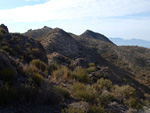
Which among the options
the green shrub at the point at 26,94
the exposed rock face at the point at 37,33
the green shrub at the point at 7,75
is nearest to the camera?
the green shrub at the point at 26,94

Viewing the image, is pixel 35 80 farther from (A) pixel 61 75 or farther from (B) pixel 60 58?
(B) pixel 60 58

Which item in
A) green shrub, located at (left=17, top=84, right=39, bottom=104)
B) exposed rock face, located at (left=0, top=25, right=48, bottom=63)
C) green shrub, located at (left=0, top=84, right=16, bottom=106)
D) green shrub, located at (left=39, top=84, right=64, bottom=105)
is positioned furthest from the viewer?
exposed rock face, located at (left=0, top=25, right=48, bottom=63)

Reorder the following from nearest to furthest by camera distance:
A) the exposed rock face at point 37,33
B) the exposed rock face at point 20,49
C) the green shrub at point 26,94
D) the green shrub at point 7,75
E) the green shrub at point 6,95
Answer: the green shrub at point 6,95
the green shrub at point 26,94
the green shrub at point 7,75
the exposed rock face at point 20,49
the exposed rock face at point 37,33

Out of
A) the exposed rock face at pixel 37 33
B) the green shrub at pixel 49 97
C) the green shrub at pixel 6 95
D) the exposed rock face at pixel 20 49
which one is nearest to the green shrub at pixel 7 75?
the green shrub at pixel 6 95

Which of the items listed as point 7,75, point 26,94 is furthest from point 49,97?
point 7,75

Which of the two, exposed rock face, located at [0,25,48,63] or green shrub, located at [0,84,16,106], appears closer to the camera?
green shrub, located at [0,84,16,106]

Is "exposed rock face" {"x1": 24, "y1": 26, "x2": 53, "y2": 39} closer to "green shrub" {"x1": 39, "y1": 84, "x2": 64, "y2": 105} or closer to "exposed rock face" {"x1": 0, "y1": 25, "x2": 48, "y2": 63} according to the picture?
"exposed rock face" {"x1": 0, "y1": 25, "x2": 48, "y2": 63}

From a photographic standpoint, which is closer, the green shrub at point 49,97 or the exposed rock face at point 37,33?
the green shrub at point 49,97

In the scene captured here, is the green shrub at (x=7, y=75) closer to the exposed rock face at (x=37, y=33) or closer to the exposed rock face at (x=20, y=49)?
the exposed rock face at (x=20, y=49)

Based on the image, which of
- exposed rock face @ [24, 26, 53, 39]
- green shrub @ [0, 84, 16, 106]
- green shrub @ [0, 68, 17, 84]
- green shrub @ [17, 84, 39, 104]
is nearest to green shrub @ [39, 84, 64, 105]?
green shrub @ [17, 84, 39, 104]

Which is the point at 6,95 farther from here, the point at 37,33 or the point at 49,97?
the point at 37,33

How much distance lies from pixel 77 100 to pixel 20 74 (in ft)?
8.99

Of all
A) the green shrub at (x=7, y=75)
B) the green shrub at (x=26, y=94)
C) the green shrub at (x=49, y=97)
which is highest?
the green shrub at (x=7, y=75)

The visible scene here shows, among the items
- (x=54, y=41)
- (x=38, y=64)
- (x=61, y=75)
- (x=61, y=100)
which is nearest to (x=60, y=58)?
(x=38, y=64)
